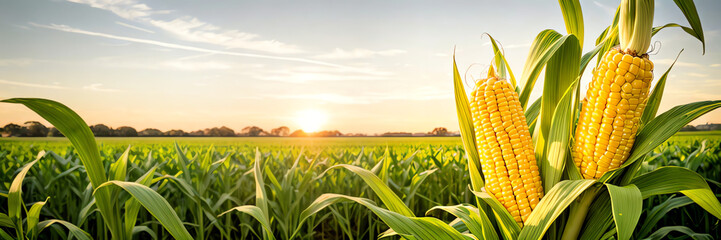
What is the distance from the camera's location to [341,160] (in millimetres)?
4086

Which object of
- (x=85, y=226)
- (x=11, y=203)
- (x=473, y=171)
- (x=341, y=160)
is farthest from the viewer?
(x=341, y=160)

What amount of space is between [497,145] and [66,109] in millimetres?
1836

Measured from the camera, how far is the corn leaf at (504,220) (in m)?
1.76

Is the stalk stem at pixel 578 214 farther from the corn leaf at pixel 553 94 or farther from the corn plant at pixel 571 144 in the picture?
the corn leaf at pixel 553 94

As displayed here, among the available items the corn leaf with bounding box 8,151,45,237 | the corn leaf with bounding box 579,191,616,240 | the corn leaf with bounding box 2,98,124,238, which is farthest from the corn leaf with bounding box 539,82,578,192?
the corn leaf with bounding box 8,151,45,237

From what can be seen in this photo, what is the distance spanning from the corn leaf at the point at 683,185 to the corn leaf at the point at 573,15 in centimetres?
67

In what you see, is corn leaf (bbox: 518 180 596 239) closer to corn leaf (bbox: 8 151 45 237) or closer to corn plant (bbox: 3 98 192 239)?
corn plant (bbox: 3 98 192 239)

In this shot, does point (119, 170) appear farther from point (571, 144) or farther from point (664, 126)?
point (664, 126)

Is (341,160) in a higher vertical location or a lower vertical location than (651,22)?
lower

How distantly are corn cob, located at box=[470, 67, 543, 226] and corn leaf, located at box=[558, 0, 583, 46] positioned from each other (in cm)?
45

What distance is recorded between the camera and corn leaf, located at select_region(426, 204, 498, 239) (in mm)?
1898

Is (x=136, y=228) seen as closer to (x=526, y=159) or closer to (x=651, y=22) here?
(x=526, y=159)

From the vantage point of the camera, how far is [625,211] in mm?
1500

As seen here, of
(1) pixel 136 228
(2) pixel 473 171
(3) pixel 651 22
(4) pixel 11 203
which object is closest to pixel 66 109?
(4) pixel 11 203
